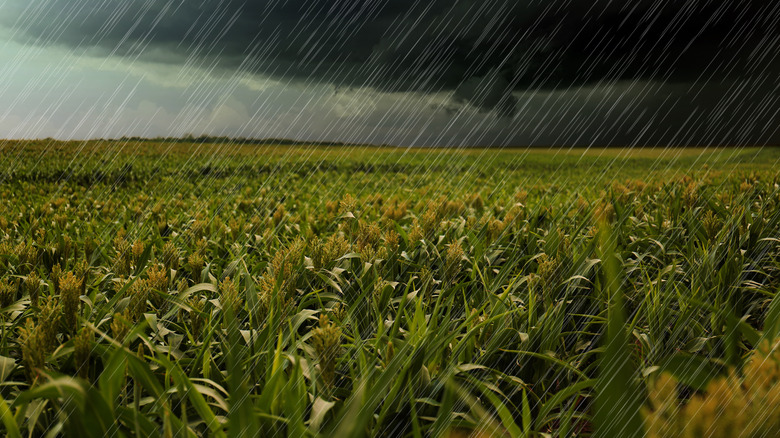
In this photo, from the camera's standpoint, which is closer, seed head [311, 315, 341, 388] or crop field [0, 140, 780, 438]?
crop field [0, 140, 780, 438]

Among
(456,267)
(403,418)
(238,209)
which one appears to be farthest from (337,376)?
(238,209)

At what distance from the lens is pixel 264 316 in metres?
1.78

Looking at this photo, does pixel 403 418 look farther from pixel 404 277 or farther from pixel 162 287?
pixel 404 277

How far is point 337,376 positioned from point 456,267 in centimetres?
89

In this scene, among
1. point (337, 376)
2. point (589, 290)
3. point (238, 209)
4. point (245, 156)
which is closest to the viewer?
point (337, 376)

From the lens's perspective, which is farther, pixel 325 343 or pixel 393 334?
pixel 393 334

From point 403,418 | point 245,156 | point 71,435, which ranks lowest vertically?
point 245,156

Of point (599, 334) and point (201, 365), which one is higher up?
point (599, 334)

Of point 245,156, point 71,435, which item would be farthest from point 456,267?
point 245,156

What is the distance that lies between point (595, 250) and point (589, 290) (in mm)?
262

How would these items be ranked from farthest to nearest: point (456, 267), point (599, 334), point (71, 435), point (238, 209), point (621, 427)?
point (238, 209) < point (456, 267) < point (599, 334) < point (71, 435) < point (621, 427)

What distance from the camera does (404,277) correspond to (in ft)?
9.23

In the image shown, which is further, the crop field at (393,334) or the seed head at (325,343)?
the seed head at (325,343)

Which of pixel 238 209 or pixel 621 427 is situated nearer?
pixel 621 427
